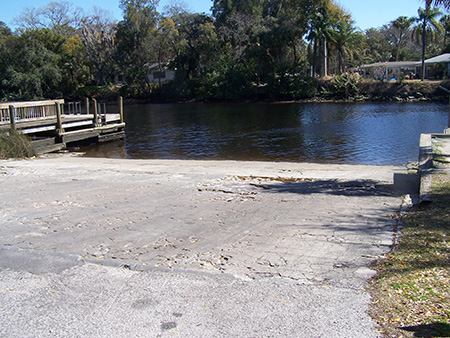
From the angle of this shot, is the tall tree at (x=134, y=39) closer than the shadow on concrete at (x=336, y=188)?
No

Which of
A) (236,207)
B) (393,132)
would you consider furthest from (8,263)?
(393,132)

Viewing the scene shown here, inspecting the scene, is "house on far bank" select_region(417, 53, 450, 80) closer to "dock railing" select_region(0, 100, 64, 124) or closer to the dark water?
the dark water

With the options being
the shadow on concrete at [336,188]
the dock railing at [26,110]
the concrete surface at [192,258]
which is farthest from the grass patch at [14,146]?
the shadow on concrete at [336,188]

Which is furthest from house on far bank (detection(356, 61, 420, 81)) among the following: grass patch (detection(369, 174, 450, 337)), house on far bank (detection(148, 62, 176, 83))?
grass patch (detection(369, 174, 450, 337))

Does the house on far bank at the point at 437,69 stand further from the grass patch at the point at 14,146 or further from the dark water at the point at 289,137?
the grass patch at the point at 14,146

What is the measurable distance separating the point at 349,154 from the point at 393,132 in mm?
8608

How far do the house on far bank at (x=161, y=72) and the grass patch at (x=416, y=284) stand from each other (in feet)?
247

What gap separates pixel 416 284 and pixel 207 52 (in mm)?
68200

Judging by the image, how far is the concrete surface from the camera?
13.3 feet

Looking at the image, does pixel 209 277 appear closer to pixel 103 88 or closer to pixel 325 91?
pixel 325 91

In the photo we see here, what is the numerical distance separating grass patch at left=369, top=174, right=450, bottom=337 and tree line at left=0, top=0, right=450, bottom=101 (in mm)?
57052

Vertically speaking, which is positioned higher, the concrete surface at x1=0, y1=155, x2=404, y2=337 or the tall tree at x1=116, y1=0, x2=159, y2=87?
the tall tree at x1=116, y1=0, x2=159, y2=87

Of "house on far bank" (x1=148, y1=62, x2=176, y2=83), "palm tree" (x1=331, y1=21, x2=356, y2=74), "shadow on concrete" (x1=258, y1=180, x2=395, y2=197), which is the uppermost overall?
"palm tree" (x1=331, y1=21, x2=356, y2=74)

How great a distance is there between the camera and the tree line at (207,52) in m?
63.0
